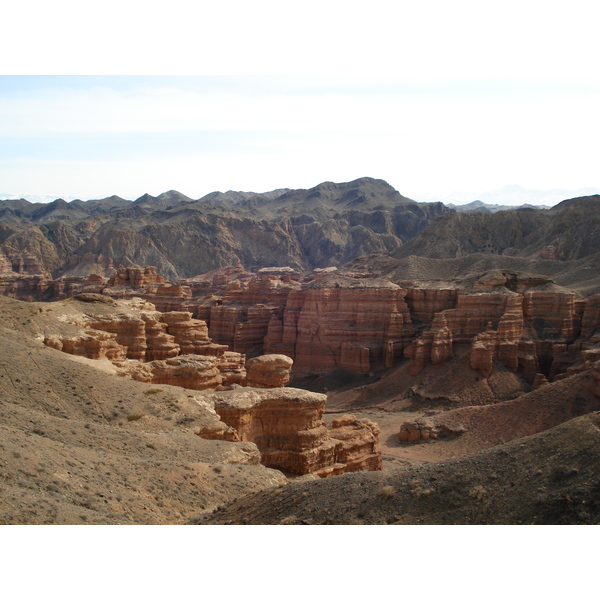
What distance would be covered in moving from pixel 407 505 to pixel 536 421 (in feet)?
83.2

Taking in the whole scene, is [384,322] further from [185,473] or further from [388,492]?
[388,492]

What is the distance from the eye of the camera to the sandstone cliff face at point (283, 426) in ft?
82.5

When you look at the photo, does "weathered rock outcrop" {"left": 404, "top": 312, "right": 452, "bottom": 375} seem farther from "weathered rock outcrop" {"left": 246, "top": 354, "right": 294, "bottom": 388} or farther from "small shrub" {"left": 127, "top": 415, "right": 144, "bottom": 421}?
"small shrub" {"left": 127, "top": 415, "right": 144, "bottom": 421}

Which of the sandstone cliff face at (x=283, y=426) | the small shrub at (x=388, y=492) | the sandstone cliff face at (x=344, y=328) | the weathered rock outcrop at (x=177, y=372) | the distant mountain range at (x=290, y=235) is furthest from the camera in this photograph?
the distant mountain range at (x=290, y=235)

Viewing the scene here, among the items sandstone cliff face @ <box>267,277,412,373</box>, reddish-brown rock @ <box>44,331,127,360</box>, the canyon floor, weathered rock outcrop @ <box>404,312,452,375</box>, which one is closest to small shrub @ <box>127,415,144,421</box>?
the canyon floor

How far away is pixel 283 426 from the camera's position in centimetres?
2638

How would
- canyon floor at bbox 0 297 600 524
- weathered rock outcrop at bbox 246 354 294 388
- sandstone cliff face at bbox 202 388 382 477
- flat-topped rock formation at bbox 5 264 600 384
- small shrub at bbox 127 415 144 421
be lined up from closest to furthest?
canyon floor at bbox 0 297 600 524 < small shrub at bbox 127 415 144 421 < sandstone cliff face at bbox 202 388 382 477 < weathered rock outcrop at bbox 246 354 294 388 < flat-topped rock formation at bbox 5 264 600 384

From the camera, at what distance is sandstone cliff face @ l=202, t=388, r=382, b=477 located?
25.1 meters

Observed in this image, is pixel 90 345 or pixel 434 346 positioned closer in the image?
pixel 90 345

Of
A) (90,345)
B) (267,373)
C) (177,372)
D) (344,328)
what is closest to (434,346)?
(344,328)

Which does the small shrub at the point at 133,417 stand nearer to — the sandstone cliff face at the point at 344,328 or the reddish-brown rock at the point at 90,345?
the reddish-brown rock at the point at 90,345

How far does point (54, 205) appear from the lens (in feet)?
653

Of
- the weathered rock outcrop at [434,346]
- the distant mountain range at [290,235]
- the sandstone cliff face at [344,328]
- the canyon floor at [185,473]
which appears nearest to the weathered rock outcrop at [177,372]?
the canyon floor at [185,473]

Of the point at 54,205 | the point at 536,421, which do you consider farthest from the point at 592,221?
the point at 54,205
